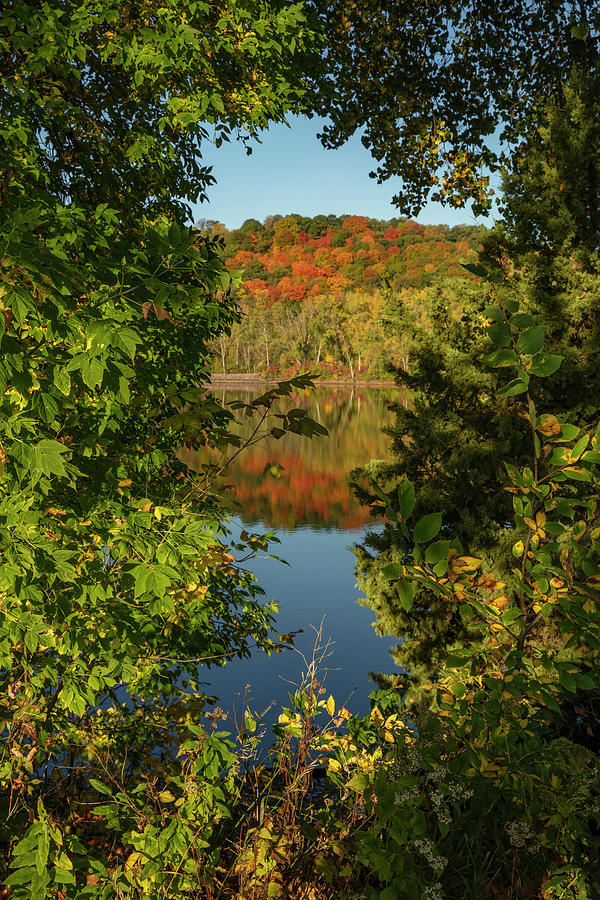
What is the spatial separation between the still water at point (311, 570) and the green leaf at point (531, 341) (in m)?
0.67

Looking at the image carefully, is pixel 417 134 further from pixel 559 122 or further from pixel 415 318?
pixel 415 318

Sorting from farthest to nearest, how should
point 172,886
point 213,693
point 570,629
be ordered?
point 213,693
point 172,886
point 570,629

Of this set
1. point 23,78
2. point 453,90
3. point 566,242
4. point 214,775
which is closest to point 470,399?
point 566,242

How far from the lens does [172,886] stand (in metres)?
2.32

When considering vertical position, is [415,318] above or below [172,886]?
above

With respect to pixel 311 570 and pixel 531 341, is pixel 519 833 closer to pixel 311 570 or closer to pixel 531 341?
pixel 531 341

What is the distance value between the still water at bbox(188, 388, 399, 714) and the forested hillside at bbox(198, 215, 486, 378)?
115 feet

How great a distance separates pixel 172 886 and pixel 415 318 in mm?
7139

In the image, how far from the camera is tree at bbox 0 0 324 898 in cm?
215

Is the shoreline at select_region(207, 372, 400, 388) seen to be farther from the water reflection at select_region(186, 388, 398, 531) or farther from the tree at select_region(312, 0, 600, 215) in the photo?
the tree at select_region(312, 0, 600, 215)

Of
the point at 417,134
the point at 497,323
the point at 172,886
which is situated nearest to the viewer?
the point at 497,323

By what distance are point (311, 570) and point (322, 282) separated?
79.9m

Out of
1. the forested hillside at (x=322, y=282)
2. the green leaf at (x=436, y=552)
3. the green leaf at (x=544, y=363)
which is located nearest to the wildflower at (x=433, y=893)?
the green leaf at (x=436, y=552)

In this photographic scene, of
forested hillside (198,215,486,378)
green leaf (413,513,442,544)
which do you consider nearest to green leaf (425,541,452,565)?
green leaf (413,513,442,544)
